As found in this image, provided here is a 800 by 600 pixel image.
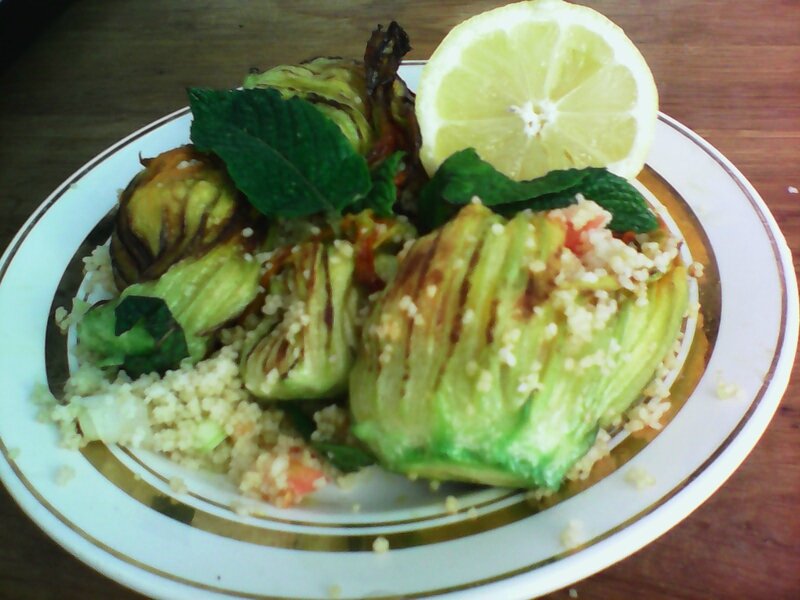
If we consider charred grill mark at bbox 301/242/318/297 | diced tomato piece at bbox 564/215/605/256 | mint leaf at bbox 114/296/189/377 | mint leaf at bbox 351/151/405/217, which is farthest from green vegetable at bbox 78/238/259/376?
diced tomato piece at bbox 564/215/605/256

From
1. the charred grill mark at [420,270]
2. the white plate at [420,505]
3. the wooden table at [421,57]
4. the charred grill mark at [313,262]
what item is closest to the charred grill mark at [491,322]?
the charred grill mark at [420,270]

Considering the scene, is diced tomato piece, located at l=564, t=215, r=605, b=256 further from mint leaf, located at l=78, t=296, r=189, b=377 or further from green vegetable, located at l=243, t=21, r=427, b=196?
mint leaf, located at l=78, t=296, r=189, b=377

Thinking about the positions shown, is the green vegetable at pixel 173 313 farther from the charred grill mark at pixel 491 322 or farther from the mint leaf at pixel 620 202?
the mint leaf at pixel 620 202

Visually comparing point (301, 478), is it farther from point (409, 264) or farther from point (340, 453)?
point (409, 264)

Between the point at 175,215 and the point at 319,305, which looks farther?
the point at 175,215

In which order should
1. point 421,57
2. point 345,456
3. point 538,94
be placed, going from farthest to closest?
point 421,57 → point 538,94 → point 345,456

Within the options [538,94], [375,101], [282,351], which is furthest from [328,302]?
[538,94]

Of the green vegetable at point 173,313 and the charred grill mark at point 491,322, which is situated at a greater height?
the charred grill mark at point 491,322
